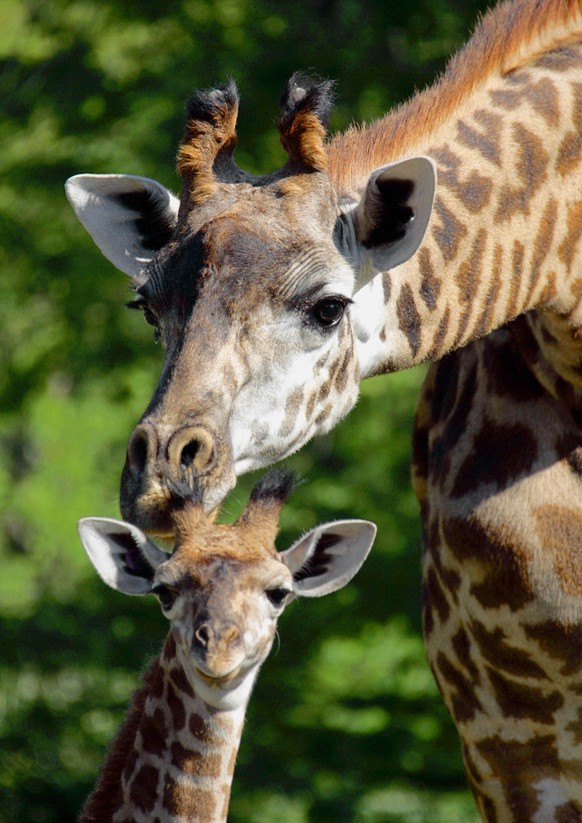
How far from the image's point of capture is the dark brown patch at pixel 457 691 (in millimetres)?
4961

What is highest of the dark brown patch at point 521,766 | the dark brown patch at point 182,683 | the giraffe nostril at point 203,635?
the giraffe nostril at point 203,635

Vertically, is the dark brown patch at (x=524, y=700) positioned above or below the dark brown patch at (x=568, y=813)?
above

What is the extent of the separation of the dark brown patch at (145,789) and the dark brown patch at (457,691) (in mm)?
1096

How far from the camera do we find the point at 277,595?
4.95m

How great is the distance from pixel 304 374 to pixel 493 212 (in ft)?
2.62

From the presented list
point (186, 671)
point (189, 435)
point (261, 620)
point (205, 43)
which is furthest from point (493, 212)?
point (205, 43)

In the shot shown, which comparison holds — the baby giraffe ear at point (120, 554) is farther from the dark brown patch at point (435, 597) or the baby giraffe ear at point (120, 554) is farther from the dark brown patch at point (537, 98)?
the dark brown patch at point (537, 98)

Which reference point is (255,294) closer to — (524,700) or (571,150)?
(571,150)

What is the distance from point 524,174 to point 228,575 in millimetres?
1651

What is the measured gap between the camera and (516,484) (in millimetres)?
4637

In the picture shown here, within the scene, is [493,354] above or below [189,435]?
below

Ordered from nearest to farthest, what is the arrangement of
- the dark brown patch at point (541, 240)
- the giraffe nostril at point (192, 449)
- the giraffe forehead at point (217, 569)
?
1. the giraffe nostril at point (192, 449)
2. the dark brown patch at point (541, 240)
3. the giraffe forehead at point (217, 569)

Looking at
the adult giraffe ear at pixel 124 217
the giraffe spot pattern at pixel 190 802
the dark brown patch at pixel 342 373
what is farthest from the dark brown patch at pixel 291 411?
the giraffe spot pattern at pixel 190 802

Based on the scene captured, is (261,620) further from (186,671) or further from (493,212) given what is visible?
(493,212)
